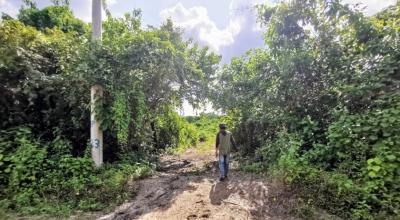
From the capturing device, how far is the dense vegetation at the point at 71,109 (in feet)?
20.3

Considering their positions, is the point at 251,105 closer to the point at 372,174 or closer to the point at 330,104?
the point at 330,104

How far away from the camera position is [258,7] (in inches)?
352

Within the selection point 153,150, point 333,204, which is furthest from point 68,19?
point 333,204

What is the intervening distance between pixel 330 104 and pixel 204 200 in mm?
4026

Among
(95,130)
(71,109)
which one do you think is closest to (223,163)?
(95,130)

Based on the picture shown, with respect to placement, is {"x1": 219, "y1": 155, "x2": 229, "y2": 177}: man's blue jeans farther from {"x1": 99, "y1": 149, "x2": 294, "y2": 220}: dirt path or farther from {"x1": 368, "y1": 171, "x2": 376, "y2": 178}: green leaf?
{"x1": 368, "y1": 171, "x2": 376, "y2": 178}: green leaf

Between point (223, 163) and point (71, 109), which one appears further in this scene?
point (71, 109)

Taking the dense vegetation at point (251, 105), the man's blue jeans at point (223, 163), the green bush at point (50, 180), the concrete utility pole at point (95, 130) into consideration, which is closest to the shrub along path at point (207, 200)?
the man's blue jeans at point (223, 163)

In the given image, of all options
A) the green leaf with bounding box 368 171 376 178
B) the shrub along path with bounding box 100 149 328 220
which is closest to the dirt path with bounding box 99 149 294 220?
the shrub along path with bounding box 100 149 328 220

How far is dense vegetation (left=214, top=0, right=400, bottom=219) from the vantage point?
511 cm

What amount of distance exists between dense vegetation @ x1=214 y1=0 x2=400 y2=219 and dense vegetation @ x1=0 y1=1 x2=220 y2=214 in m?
2.80

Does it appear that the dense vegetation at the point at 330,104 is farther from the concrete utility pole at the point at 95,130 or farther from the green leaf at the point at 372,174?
the concrete utility pole at the point at 95,130

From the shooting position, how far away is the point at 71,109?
793 centimetres

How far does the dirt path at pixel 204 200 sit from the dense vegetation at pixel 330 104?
581 millimetres
